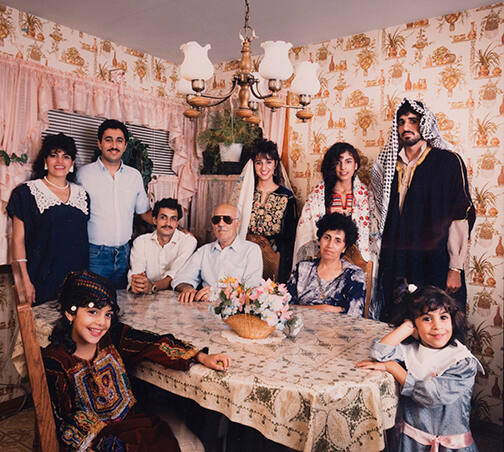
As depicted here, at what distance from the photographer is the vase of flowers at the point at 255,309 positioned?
5.92ft

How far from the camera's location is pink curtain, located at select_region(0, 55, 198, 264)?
3180 mm

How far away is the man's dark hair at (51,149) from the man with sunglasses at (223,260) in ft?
3.92

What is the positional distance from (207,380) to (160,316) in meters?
0.75

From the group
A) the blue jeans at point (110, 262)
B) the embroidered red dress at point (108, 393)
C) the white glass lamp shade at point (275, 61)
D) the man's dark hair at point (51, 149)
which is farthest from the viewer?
the blue jeans at point (110, 262)

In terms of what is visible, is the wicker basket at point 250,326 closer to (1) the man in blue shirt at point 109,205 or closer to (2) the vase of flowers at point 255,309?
(2) the vase of flowers at point 255,309

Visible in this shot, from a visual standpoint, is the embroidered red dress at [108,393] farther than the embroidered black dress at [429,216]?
No

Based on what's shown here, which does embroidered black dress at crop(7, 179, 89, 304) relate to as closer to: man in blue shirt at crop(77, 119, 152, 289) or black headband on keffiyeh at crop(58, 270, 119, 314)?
man in blue shirt at crop(77, 119, 152, 289)

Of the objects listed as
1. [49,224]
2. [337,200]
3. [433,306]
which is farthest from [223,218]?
[433,306]

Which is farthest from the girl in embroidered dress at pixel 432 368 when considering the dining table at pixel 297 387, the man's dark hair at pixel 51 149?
the man's dark hair at pixel 51 149

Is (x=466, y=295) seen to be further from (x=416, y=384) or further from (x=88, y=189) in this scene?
(x=88, y=189)

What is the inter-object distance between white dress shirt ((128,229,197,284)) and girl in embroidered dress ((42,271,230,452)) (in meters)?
1.25

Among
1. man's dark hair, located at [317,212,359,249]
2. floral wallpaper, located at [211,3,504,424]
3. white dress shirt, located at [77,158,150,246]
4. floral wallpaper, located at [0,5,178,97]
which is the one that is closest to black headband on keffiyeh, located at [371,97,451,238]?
floral wallpaper, located at [211,3,504,424]

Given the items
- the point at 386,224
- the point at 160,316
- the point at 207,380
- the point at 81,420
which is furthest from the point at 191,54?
the point at 386,224

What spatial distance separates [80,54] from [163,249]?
6.34 feet
